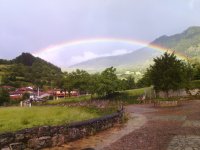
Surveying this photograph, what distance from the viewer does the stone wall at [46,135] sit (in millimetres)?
11977

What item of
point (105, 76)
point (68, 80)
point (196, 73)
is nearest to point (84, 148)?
point (105, 76)

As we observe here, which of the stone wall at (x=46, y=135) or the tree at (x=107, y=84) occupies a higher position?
the tree at (x=107, y=84)

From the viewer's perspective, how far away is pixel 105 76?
242 ft

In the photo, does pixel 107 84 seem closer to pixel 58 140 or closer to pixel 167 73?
pixel 167 73

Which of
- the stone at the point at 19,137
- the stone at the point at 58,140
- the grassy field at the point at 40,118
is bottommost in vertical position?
the stone at the point at 58,140

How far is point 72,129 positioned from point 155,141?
4046mm

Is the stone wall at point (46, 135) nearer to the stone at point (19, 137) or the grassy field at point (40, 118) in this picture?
A: the stone at point (19, 137)

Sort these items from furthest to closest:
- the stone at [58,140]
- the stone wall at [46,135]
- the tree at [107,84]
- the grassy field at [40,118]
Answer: the tree at [107,84] → the grassy field at [40,118] → the stone at [58,140] → the stone wall at [46,135]

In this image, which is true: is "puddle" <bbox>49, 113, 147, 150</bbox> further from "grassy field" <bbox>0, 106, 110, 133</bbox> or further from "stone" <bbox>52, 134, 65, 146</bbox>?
"grassy field" <bbox>0, 106, 110, 133</bbox>

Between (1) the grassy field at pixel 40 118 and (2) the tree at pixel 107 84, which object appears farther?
(2) the tree at pixel 107 84

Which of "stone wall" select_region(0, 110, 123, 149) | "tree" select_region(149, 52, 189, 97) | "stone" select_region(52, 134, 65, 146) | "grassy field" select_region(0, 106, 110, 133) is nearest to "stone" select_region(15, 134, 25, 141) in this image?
"stone wall" select_region(0, 110, 123, 149)

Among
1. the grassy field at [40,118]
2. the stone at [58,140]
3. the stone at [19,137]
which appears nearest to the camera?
the stone at [19,137]

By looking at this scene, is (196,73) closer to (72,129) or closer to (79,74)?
(79,74)

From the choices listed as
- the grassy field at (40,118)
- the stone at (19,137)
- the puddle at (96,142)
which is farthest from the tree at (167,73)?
the stone at (19,137)
